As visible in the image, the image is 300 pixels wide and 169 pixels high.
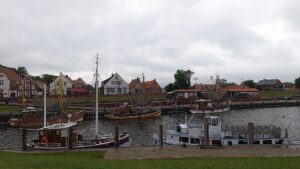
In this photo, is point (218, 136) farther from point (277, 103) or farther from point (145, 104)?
point (277, 103)

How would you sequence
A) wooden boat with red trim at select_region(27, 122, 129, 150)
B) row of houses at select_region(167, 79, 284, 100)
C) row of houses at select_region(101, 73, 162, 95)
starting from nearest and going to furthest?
wooden boat with red trim at select_region(27, 122, 129, 150)
row of houses at select_region(167, 79, 284, 100)
row of houses at select_region(101, 73, 162, 95)

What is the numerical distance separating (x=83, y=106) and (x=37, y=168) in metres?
87.6

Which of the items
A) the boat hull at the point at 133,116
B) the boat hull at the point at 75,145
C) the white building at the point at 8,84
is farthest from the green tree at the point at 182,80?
the boat hull at the point at 75,145

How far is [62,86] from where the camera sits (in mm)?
129000

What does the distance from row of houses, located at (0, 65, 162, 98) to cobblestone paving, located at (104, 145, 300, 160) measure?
85.6 m

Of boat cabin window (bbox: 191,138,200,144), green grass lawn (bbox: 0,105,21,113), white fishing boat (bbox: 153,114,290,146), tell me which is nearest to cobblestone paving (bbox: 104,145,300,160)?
white fishing boat (bbox: 153,114,290,146)

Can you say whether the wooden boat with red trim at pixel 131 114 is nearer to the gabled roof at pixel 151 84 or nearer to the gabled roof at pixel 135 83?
the gabled roof at pixel 135 83

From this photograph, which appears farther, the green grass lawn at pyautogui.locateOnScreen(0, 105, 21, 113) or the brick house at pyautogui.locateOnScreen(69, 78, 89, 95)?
the brick house at pyautogui.locateOnScreen(69, 78, 89, 95)

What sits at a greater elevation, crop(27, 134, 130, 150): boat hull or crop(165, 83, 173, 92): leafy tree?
crop(165, 83, 173, 92): leafy tree

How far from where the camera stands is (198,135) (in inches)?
1564

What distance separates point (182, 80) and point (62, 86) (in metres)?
52.1

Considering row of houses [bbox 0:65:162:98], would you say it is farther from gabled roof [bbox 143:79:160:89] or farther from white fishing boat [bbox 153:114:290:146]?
white fishing boat [bbox 153:114:290:146]

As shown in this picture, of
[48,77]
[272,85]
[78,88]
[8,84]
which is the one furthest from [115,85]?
[272,85]

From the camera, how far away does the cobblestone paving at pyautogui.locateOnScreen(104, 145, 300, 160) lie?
2814 centimetres
